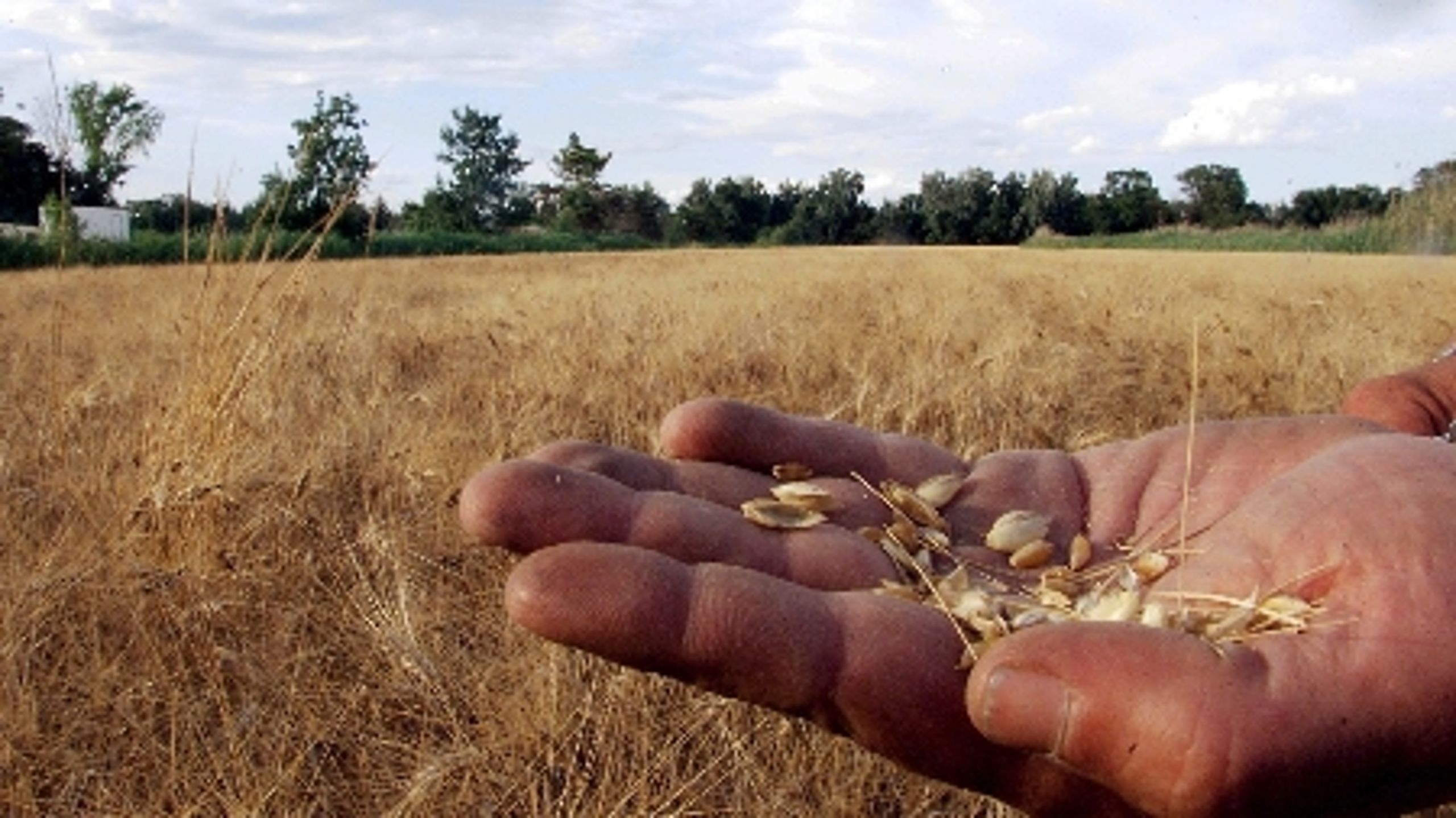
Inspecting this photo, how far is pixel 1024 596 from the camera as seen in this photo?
196cm

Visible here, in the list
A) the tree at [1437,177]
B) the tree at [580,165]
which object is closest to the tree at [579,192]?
the tree at [580,165]

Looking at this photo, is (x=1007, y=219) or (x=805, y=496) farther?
(x=1007, y=219)

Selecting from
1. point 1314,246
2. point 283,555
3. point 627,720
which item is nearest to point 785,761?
point 627,720

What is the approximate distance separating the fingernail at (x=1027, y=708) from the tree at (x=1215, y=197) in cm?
5303

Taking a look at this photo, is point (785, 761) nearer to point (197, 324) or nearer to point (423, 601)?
point (423, 601)

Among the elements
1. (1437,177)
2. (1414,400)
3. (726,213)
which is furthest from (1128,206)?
(1414,400)

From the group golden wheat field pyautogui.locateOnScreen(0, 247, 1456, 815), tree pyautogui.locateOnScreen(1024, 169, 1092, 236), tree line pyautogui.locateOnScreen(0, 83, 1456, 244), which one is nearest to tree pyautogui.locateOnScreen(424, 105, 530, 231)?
tree line pyautogui.locateOnScreen(0, 83, 1456, 244)

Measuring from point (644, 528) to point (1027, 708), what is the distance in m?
0.62

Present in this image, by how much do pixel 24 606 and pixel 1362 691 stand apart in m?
2.39

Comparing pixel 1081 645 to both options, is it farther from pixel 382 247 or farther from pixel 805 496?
pixel 382 247

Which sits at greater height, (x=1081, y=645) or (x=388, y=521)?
(x=1081, y=645)

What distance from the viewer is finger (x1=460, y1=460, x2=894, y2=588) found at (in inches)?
65.1

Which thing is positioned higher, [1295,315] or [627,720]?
[1295,315]

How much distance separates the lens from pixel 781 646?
1441mm
